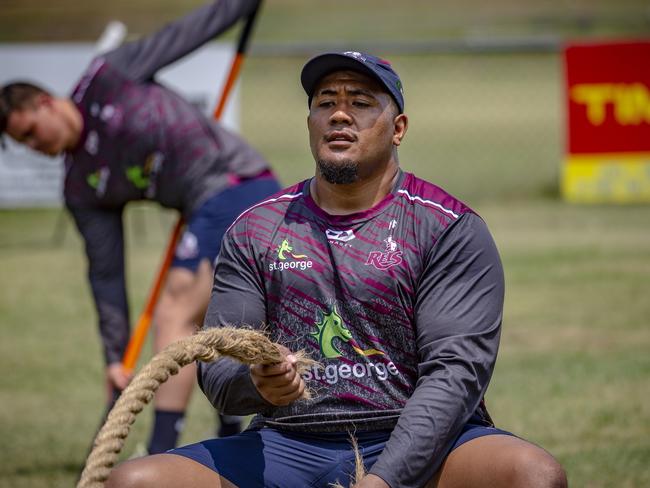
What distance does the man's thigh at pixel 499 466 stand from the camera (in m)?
3.04

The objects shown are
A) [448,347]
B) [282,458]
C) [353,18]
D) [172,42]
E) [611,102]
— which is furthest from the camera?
[353,18]

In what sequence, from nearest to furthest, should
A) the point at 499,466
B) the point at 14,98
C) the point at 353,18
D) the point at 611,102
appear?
the point at 499,466, the point at 14,98, the point at 611,102, the point at 353,18

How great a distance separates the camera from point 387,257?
3.49 m

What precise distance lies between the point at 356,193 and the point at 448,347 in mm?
597

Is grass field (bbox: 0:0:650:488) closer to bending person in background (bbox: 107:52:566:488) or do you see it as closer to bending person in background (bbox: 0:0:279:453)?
bending person in background (bbox: 0:0:279:453)

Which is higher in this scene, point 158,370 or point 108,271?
point 158,370

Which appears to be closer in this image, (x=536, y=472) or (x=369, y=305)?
(x=536, y=472)

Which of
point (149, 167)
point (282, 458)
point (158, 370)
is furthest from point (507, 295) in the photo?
point (158, 370)

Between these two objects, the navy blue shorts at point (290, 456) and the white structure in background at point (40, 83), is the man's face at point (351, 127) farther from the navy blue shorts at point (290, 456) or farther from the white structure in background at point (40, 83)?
the white structure in background at point (40, 83)

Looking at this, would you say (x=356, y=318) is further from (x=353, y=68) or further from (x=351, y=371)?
(x=353, y=68)

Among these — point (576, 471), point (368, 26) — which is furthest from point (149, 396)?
point (368, 26)

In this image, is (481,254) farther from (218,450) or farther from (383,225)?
(218,450)

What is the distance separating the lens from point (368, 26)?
34.6 meters

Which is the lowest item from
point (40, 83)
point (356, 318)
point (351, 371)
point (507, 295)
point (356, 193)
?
point (507, 295)
